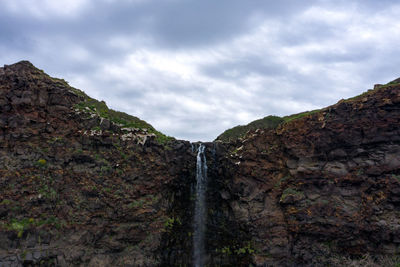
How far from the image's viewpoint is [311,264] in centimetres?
2553

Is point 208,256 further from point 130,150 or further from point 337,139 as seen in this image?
point 337,139

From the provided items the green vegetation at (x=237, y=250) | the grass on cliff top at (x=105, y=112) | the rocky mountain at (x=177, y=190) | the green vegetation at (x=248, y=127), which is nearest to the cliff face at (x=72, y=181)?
the rocky mountain at (x=177, y=190)

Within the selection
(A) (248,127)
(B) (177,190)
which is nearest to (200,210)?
(B) (177,190)

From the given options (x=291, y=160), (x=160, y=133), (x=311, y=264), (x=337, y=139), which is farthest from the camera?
(x=160, y=133)

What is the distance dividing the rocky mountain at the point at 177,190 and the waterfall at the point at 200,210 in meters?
0.64

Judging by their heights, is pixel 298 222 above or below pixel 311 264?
above

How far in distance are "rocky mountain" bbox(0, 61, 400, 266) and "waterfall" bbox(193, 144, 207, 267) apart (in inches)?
25.0

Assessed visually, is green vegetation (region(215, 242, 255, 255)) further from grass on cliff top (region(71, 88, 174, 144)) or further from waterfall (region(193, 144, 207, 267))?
grass on cliff top (region(71, 88, 174, 144))

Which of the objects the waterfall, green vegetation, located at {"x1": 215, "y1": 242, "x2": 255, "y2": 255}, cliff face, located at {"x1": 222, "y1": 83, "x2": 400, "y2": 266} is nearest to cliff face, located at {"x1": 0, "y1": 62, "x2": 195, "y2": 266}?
the waterfall

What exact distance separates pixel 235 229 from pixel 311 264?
8493 mm

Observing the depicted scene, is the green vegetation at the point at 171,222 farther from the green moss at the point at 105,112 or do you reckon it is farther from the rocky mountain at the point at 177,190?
the green moss at the point at 105,112

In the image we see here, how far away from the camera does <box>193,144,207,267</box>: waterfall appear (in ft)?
93.2

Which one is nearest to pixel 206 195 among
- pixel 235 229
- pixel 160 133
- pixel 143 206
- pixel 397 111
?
pixel 235 229

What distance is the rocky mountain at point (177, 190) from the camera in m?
24.4
